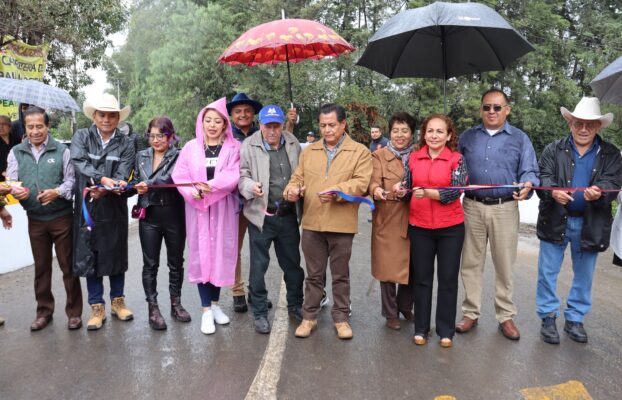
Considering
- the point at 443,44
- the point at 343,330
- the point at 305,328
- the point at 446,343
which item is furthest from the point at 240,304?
the point at 443,44

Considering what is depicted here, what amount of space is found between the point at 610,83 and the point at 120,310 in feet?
16.0

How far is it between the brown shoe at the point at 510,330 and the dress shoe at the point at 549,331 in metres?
0.22

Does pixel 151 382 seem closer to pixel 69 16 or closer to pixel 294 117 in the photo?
pixel 294 117

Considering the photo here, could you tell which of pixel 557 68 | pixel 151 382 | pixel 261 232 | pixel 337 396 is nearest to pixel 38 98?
pixel 261 232

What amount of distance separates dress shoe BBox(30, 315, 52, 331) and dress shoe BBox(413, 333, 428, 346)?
3.33 m

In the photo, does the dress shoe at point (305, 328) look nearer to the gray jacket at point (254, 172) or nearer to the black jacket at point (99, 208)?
the gray jacket at point (254, 172)

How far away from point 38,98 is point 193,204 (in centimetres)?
329

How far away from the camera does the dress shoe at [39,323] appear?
432 cm

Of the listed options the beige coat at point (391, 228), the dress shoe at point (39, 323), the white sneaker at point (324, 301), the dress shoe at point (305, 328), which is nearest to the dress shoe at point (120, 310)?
the dress shoe at point (39, 323)

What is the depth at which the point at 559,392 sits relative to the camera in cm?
328

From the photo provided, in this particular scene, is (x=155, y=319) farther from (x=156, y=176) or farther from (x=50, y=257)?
(x=156, y=176)

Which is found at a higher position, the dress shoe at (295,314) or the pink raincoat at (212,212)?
the pink raincoat at (212,212)

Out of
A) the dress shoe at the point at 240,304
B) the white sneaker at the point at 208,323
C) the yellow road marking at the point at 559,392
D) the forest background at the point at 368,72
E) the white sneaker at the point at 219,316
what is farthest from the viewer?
the forest background at the point at 368,72

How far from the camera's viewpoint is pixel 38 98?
20.1ft
